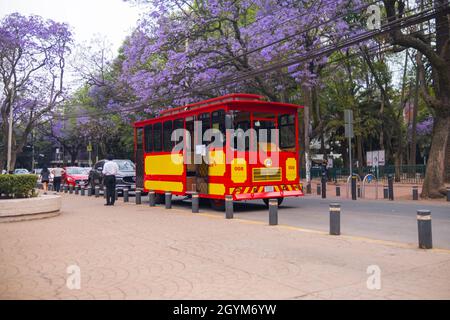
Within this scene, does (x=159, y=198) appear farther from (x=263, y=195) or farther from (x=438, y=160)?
(x=438, y=160)

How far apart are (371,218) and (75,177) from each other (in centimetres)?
2190

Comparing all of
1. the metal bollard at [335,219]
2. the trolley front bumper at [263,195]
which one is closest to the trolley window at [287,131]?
the trolley front bumper at [263,195]

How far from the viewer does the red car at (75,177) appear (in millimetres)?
28614

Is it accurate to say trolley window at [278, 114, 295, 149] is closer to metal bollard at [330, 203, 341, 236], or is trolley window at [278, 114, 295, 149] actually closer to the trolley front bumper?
the trolley front bumper

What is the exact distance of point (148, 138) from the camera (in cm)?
1836

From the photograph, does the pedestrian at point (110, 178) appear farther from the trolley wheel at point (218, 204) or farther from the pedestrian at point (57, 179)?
the pedestrian at point (57, 179)

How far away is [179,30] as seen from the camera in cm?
2091

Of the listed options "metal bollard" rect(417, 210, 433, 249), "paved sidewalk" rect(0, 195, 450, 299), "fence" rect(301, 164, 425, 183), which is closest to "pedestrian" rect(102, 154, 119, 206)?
"paved sidewalk" rect(0, 195, 450, 299)

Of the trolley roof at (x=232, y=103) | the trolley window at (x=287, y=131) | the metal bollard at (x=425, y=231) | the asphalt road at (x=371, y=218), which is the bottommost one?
the asphalt road at (x=371, y=218)

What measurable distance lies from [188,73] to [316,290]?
1803cm

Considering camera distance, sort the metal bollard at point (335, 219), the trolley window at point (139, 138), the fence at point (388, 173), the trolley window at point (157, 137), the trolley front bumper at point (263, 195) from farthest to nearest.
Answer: the fence at point (388, 173)
the trolley window at point (139, 138)
the trolley window at point (157, 137)
the trolley front bumper at point (263, 195)
the metal bollard at point (335, 219)

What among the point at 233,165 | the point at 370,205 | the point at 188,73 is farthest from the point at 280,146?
the point at 188,73

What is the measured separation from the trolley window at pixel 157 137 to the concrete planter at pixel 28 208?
16.5 ft
